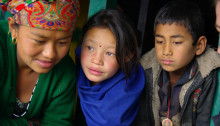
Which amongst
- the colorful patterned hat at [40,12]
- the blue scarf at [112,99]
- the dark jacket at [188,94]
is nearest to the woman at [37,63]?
the colorful patterned hat at [40,12]

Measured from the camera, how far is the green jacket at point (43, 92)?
1507 millimetres

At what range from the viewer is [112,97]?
1.59m

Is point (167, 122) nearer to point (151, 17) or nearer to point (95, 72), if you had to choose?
point (95, 72)

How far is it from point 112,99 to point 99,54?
0.33 meters

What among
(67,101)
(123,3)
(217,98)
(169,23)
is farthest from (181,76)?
(123,3)

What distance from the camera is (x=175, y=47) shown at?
1695 mm

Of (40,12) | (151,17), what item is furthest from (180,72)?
(151,17)

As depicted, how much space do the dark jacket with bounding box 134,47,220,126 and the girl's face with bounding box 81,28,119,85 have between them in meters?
0.42

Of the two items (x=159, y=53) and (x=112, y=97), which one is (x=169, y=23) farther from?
(x=112, y=97)

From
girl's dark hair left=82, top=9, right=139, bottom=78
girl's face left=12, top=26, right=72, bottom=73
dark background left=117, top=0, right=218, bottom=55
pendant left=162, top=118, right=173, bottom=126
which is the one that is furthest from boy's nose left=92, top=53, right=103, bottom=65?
dark background left=117, top=0, right=218, bottom=55

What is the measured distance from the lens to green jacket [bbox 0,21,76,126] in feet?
4.94

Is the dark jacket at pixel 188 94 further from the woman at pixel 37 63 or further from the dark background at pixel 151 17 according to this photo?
the dark background at pixel 151 17

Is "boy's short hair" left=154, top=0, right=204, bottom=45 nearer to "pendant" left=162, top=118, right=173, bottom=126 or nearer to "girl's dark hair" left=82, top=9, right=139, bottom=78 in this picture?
"girl's dark hair" left=82, top=9, right=139, bottom=78

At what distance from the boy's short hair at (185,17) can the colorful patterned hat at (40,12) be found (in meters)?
0.84
